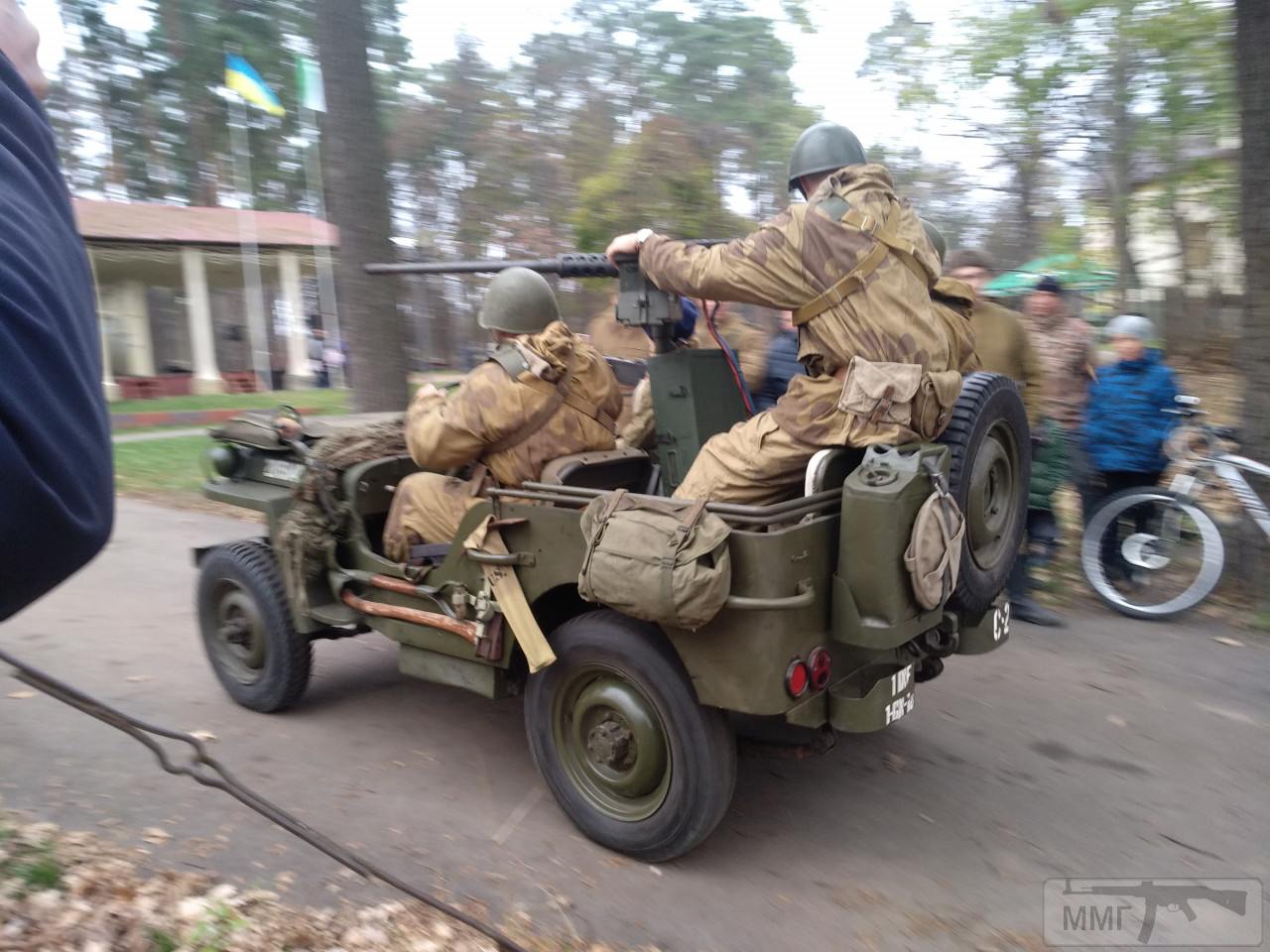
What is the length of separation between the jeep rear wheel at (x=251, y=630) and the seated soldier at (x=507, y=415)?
70cm

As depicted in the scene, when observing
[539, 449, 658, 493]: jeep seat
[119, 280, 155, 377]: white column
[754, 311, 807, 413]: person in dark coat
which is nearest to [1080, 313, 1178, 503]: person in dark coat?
[754, 311, 807, 413]: person in dark coat

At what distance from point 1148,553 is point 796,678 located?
408cm

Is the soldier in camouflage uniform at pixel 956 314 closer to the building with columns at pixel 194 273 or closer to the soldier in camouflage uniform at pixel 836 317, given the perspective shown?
the soldier in camouflage uniform at pixel 836 317

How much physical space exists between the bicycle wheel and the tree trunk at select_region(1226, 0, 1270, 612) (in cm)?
35

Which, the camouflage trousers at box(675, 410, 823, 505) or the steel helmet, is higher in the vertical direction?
the steel helmet

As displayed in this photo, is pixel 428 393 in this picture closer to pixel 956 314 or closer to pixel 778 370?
pixel 956 314

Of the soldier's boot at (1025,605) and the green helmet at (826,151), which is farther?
the soldier's boot at (1025,605)

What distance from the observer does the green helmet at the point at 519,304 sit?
414cm

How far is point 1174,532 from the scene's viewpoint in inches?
236

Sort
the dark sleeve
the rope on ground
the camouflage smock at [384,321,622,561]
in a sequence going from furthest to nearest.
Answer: the camouflage smock at [384,321,622,561], the rope on ground, the dark sleeve

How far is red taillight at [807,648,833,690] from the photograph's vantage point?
3104 millimetres

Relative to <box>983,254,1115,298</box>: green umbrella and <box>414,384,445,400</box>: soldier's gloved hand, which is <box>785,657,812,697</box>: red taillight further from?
<box>983,254,1115,298</box>: green umbrella

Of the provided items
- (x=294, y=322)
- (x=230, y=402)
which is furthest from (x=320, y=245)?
(x=230, y=402)

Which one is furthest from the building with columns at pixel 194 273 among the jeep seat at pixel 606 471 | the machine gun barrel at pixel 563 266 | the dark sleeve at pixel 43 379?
the dark sleeve at pixel 43 379
